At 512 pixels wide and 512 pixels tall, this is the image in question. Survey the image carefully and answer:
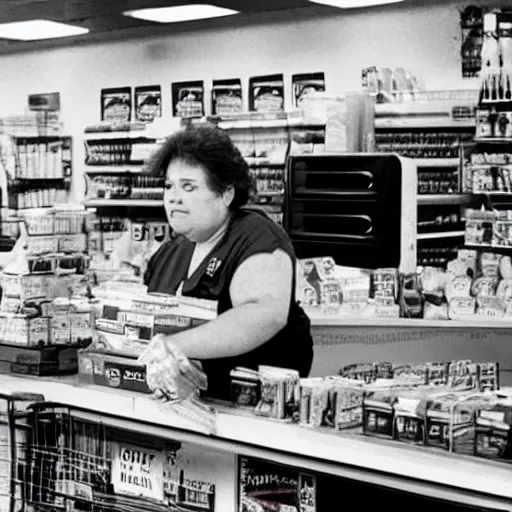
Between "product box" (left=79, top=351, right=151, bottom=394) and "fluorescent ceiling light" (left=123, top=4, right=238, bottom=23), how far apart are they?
627 centimetres

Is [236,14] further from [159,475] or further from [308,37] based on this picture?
[159,475]

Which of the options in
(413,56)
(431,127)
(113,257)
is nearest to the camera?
(431,127)

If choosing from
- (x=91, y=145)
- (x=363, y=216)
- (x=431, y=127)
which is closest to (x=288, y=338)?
(x=363, y=216)

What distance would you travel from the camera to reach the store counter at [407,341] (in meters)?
5.96

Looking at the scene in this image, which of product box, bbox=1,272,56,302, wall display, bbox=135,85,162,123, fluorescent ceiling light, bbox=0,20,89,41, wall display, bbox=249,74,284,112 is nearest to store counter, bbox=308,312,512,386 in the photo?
product box, bbox=1,272,56,302

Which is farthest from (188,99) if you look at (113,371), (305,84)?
(113,371)

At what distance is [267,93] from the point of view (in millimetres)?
9672

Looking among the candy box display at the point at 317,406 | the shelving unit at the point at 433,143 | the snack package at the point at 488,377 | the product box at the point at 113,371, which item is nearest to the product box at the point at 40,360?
the product box at the point at 113,371

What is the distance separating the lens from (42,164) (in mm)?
10992

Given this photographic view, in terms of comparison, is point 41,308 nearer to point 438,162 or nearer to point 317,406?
point 317,406

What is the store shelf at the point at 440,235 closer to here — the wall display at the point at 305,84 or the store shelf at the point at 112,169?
the wall display at the point at 305,84

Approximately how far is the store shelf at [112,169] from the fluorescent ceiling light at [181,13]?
1.29 metres

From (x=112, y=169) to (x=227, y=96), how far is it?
4.04ft

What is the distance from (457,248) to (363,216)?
3438mm
